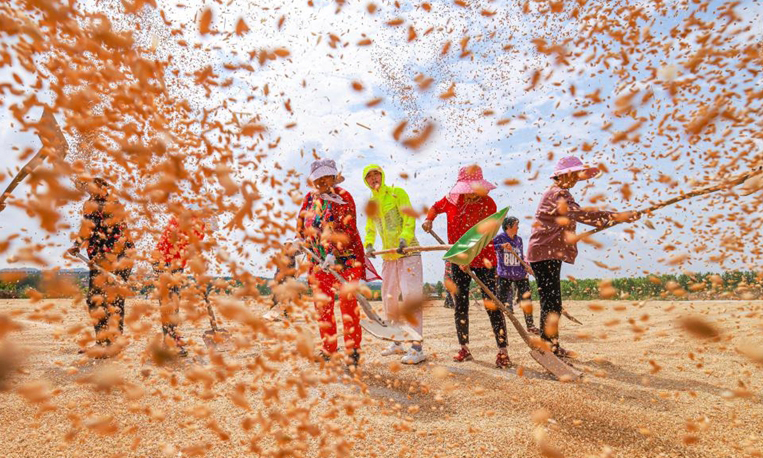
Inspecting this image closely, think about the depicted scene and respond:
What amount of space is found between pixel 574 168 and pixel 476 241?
185 cm

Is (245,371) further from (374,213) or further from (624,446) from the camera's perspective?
(624,446)

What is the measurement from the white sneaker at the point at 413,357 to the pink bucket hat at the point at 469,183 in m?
1.31

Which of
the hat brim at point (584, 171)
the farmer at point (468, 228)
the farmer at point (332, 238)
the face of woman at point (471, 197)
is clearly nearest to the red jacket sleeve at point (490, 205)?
the farmer at point (468, 228)

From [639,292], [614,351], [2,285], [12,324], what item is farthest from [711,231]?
[2,285]

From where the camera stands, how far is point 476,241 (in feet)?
6.92

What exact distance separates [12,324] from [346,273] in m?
2.46

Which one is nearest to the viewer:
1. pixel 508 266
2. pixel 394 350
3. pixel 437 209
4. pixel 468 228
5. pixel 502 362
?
pixel 502 362

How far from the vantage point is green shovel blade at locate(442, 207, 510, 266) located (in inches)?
83.0

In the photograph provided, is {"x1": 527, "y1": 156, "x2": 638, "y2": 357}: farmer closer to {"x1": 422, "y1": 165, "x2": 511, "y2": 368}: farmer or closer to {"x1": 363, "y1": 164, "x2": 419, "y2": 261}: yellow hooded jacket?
{"x1": 422, "y1": 165, "x2": 511, "y2": 368}: farmer

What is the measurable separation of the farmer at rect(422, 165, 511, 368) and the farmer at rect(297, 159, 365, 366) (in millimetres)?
655

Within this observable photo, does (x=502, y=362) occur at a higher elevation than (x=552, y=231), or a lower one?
lower

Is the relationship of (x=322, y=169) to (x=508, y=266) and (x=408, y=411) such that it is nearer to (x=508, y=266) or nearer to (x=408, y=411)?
(x=408, y=411)

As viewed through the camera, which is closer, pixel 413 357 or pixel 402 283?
pixel 413 357

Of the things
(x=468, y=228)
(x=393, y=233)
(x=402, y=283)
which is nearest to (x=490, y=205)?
(x=468, y=228)
